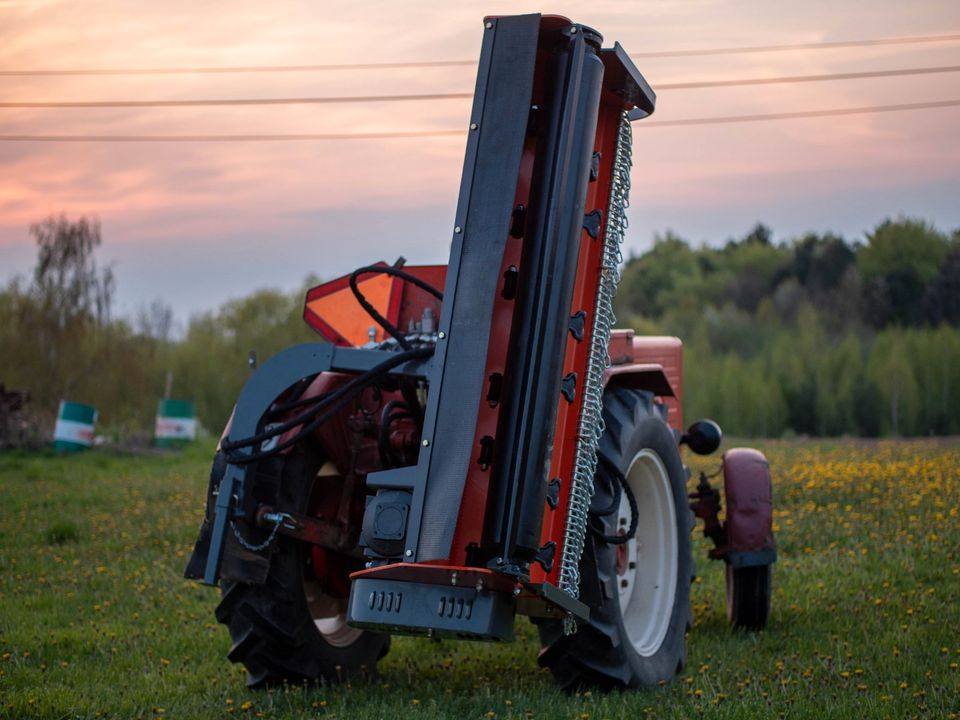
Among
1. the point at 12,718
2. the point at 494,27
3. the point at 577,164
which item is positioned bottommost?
the point at 12,718

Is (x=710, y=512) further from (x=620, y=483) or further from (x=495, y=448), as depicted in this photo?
(x=495, y=448)

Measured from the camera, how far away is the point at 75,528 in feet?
36.9

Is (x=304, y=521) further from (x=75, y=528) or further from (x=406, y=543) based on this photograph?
(x=75, y=528)

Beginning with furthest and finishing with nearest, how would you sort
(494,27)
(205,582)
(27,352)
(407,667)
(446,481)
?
(27,352) → (407,667) → (205,582) → (494,27) → (446,481)

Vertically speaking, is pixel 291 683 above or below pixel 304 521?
below

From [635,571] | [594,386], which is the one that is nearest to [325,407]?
[594,386]

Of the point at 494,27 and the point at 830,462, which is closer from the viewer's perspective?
the point at 494,27

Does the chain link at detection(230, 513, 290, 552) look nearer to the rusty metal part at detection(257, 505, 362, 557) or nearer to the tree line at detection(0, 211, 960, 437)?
the rusty metal part at detection(257, 505, 362, 557)

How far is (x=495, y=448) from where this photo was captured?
4430 mm

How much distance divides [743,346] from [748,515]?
2316 cm

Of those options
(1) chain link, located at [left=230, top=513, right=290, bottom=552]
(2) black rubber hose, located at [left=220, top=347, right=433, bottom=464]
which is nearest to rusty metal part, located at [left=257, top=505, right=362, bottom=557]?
(1) chain link, located at [left=230, top=513, right=290, bottom=552]

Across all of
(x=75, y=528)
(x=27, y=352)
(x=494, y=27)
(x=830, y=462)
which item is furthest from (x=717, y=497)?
(x=27, y=352)

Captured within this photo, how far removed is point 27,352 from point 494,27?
78.8 feet

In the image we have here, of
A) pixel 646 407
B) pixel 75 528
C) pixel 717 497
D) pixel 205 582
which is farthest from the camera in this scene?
pixel 75 528
